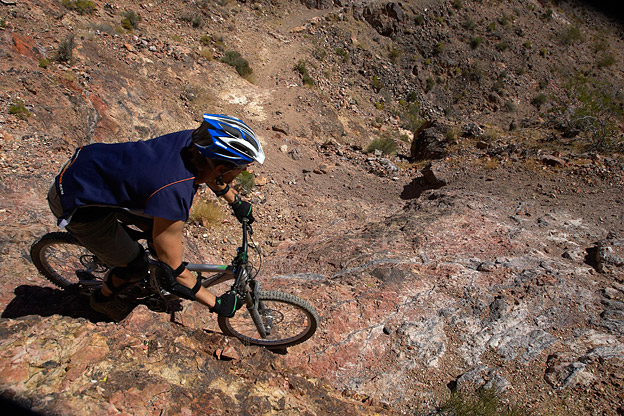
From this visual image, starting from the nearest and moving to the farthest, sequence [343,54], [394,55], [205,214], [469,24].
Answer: [205,214]
[343,54]
[394,55]
[469,24]

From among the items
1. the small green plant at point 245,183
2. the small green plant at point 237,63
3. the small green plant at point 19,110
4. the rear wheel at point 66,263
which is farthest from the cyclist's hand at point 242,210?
the small green plant at point 237,63

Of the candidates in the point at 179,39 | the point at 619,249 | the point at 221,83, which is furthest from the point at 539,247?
the point at 179,39

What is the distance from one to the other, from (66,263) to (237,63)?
481 inches

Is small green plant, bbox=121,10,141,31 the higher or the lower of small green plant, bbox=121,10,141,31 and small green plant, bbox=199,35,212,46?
the higher

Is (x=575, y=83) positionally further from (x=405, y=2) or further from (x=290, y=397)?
(x=290, y=397)

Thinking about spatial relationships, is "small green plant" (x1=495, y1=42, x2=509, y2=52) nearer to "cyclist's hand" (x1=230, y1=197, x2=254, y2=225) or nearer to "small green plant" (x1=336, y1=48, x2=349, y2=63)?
"small green plant" (x1=336, y1=48, x2=349, y2=63)

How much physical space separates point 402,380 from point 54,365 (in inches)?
109

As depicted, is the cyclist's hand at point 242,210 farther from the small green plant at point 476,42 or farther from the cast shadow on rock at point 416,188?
the small green plant at point 476,42

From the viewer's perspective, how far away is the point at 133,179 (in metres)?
2.08

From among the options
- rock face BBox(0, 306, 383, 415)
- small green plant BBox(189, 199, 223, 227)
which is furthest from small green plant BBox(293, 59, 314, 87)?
rock face BBox(0, 306, 383, 415)

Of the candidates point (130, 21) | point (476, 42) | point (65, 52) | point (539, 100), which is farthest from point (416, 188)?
point (476, 42)

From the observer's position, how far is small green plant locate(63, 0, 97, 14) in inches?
396

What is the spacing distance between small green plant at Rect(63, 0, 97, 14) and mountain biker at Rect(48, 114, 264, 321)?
1095 cm

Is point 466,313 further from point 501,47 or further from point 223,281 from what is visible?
point 501,47
